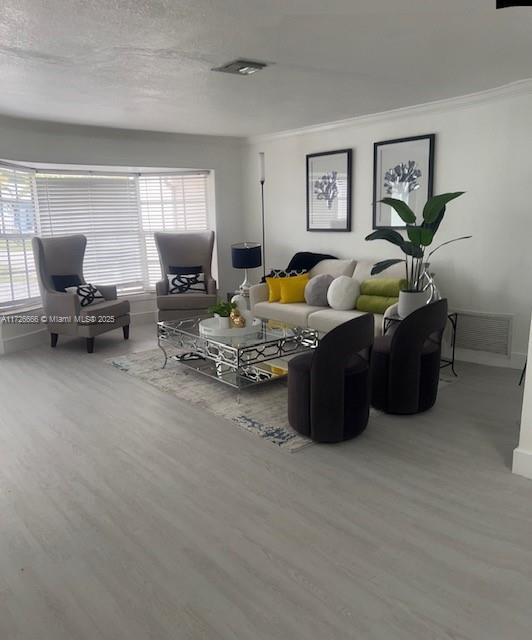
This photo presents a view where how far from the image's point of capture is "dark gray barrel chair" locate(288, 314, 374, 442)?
2.98 meters

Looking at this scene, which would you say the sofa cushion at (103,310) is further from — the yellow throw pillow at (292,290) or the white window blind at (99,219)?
the yellow throw pillow at (292,290)

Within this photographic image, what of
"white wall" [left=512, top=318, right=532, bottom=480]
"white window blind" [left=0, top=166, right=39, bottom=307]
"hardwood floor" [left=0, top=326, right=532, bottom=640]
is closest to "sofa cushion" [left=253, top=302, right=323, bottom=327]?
"hardwood floor" [left=0, top=326, right=532, bottom=640]

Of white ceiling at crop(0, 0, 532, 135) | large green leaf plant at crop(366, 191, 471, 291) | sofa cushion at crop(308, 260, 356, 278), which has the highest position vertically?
white ceiling at crop(0, 0, 532, 135)

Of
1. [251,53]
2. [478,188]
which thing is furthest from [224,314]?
[478,188]

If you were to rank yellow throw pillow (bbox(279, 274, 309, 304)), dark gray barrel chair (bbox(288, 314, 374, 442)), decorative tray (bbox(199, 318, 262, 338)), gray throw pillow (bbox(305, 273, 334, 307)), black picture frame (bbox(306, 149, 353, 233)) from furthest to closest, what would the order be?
black picture frame (bbox(306, 149, 353, 233))
yellow throw pillow (bbox(279, 274, 309, 304))
gray throw pillow (bbox(305, 273, 334, 307))
decorative tray (bbox(199, 318, 262, 338))
dark gray barrel chair (bbox(288, 314, 374, 442))

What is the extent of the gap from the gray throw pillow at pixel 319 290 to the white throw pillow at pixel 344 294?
181 millimetres

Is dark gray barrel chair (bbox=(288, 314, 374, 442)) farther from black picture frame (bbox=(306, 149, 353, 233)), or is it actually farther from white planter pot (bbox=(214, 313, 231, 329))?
black picture frame (bbox=(306, 149, 353, 233))

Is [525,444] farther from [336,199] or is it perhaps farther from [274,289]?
[336,199]

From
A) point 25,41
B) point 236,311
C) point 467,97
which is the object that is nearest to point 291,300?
point 236,311

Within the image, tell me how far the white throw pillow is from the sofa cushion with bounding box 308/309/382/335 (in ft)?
0.21

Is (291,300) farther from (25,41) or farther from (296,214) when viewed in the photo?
(25,41)

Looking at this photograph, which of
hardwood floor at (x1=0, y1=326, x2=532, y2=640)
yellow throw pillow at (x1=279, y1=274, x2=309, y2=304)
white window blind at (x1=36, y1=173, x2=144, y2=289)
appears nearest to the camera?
hardwood floor at (x1=0, y1=326, x2=532, y2=640)

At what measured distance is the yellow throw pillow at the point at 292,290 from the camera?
17.9ft

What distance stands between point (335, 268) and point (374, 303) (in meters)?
0.90
